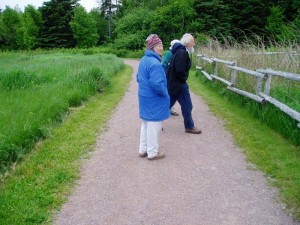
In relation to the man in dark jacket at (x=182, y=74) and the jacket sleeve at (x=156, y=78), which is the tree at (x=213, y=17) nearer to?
the man in dark jacket at (x=182, y=74)

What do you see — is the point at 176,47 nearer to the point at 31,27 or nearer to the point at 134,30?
the point at 134,30

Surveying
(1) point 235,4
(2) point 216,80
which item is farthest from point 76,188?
(1) point 235,4

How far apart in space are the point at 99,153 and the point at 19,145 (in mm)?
1344

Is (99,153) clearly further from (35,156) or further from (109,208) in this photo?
(109,208)

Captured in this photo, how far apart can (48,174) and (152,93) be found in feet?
6.46

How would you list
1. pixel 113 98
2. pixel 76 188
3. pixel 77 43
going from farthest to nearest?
pixel 77 43 → pixel 113 98 → pixel 76 188

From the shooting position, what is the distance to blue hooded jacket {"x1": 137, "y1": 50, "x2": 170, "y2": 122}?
5312mm

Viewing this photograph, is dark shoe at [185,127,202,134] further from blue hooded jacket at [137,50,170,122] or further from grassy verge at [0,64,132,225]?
grassy verge at [0,64,132,225]

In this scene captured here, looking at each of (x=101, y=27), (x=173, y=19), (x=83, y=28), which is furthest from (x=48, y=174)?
(x=101, y=27)

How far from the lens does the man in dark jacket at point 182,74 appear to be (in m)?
6.77

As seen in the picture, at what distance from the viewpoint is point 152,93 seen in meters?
5.48

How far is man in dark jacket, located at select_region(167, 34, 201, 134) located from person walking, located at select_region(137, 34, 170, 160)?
4.25 feet

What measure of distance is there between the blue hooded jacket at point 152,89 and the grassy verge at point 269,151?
5.63 feet

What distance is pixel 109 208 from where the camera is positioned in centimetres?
414
